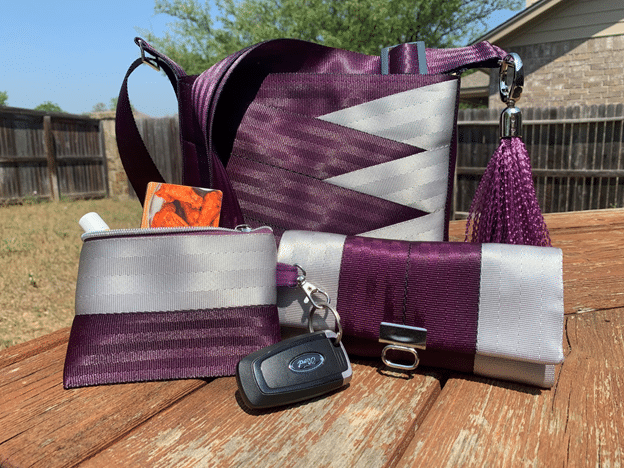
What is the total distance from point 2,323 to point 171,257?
2.62 m

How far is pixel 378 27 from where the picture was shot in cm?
1082

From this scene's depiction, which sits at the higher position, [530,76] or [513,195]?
[530,76]

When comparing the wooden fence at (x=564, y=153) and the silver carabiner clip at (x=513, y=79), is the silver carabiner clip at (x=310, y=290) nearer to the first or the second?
the silver carabiner clip at (x=513, y=79)

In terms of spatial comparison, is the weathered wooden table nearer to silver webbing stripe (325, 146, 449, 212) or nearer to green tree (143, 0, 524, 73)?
silver webbing stripe (325, 146, 449, 212)

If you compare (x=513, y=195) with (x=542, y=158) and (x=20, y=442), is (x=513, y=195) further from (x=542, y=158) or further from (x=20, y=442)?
(x=542, y=158)

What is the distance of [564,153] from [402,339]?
18.6ft

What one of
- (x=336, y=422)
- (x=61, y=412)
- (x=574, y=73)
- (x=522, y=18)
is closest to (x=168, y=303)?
(x=61, y=412)

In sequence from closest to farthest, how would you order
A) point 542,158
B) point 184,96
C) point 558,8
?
1. point 184,96
2. point 542,158
3. point 558,8

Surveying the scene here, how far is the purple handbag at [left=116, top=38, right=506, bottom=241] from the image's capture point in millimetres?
955

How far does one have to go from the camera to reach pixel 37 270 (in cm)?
363

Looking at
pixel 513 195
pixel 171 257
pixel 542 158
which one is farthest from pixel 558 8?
pixel 171 257

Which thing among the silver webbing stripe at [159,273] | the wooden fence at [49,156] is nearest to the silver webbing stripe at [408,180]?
the silver webbing stripe at [159,273]

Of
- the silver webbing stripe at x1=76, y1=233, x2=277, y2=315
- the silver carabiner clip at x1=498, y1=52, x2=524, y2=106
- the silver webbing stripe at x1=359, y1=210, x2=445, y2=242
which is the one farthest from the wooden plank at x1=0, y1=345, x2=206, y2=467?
the silver carabiner clip at x1=498, y1=52, x2=524, y2=106

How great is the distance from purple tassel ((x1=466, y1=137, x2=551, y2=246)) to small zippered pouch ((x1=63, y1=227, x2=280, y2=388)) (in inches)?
21.1
